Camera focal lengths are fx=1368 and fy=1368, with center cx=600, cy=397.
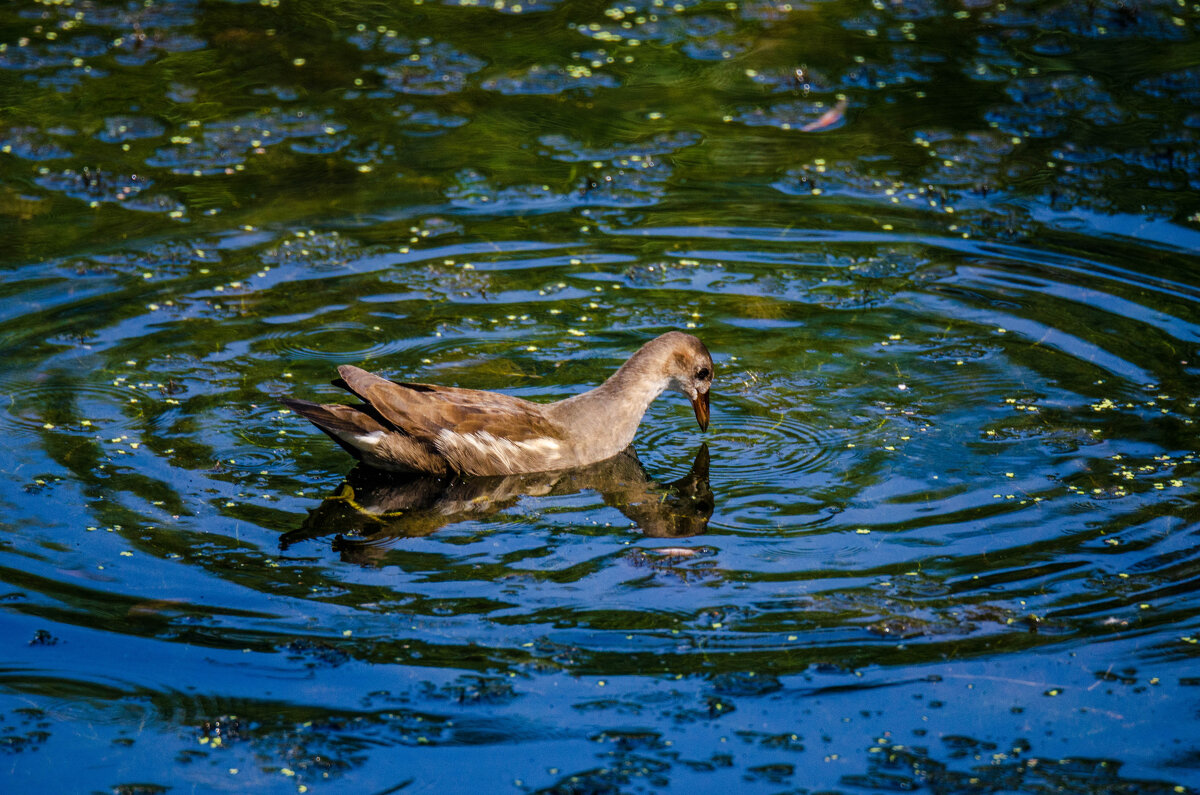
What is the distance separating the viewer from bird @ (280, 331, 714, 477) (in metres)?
7.21

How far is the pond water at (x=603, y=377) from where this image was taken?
5340 millimetres

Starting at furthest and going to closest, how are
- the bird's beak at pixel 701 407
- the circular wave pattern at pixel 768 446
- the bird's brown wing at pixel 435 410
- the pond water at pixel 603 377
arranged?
the bird's beak at pixel 701 407 < the circular wave pattern at pixel 768 446 < the bird's brown wing at pixel 435 410 < the pond water at pixel 603 377

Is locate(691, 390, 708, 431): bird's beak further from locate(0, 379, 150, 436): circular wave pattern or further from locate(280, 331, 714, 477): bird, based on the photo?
locate(0, 379, 150, 436): circular wave pattern

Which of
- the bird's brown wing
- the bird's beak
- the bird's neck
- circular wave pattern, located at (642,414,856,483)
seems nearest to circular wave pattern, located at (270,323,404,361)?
the bird's brown wing

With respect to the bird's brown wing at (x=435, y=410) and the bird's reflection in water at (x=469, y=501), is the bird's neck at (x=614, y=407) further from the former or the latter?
the bird's brown wing at (x=435, y=410)

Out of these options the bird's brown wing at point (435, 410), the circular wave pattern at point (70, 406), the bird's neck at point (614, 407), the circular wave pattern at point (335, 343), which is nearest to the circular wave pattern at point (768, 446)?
the bird's neck at point (614, 407)

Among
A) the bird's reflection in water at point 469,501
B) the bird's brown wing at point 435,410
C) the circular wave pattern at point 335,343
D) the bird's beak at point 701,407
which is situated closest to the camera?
the bird's reflection in water at point 469,501

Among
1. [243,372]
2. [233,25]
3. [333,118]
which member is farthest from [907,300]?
[233,25]

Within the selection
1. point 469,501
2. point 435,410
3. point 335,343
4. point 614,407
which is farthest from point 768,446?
point 335,343

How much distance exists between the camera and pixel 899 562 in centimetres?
634

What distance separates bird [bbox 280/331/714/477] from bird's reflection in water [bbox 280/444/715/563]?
91mm

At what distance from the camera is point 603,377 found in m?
8.40

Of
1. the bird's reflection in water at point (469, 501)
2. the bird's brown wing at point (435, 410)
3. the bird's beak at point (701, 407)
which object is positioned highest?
the bird's brown wing at point (435, 410)

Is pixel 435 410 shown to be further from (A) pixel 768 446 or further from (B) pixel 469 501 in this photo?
(A) pixel 768 446
